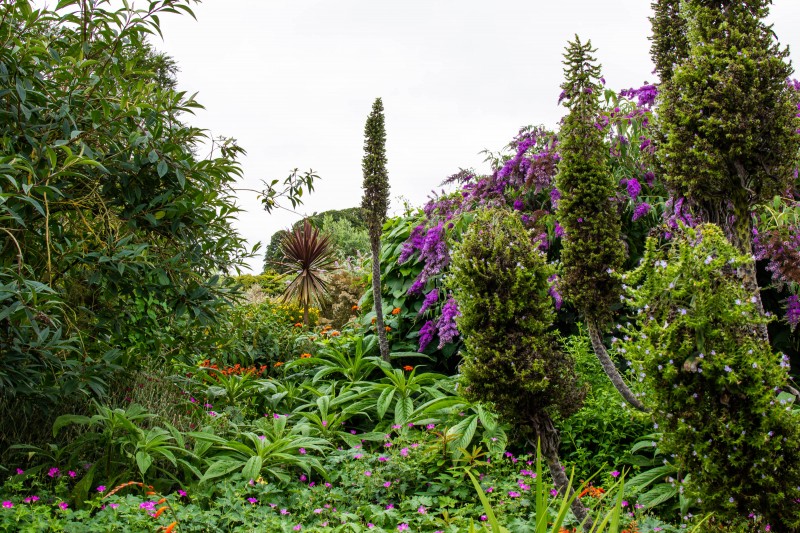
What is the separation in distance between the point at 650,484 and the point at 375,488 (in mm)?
1789

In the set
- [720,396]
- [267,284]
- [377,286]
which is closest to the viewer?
[720,396]

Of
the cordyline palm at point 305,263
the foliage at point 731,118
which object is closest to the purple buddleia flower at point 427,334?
the foliage at point 731,118

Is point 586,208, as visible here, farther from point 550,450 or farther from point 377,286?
point 377,286

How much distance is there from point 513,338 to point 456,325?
1.97 feet

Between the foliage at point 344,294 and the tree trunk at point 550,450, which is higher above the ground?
the foliage at point 344,294

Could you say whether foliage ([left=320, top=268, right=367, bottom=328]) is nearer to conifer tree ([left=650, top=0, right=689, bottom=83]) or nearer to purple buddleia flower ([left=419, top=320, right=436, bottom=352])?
purple buddleia flower ([left=419, top=320, right=436, bottom=352])

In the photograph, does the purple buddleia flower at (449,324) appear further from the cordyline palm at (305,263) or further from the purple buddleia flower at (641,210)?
→ the cordyline palm at (305,263)

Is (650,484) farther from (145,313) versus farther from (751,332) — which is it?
(145,313)

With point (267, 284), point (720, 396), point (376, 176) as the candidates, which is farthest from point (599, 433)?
point (267, 284)

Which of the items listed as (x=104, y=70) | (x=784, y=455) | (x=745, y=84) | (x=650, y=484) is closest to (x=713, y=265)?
(x=784, y=455)

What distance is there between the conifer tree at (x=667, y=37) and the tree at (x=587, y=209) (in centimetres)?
99

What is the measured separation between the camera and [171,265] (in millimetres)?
3592

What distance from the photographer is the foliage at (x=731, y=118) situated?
3.53 meters

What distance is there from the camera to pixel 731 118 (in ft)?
11.6
